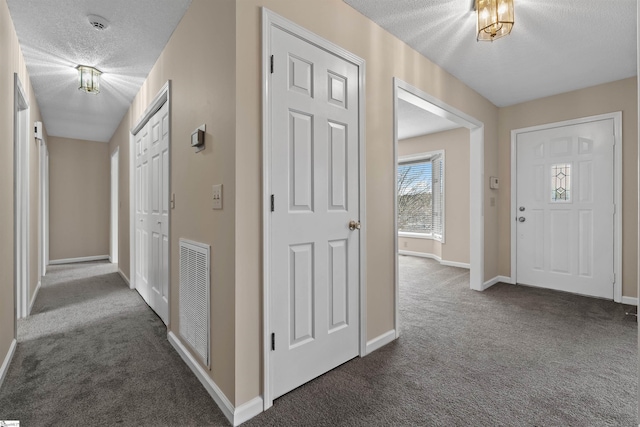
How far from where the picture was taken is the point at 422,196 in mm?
6332

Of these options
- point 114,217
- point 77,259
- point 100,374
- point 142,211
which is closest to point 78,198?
point 114,217

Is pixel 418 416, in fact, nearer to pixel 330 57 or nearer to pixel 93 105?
pixel 330 57

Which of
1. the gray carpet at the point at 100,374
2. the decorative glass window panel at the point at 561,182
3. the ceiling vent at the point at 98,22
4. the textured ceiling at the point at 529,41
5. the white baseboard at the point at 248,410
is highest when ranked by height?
the textured ceiling at the point at 529,41

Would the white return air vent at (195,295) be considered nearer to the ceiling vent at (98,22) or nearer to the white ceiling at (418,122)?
the ceiling vent at (98,22)

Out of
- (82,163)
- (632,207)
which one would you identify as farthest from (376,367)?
(82,163)

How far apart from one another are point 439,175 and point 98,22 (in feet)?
17.9

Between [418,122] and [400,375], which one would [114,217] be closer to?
[418,122]

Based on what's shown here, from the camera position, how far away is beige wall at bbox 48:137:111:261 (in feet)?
19.4

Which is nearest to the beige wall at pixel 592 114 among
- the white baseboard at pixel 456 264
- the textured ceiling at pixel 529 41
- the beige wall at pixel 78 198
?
the textured ceiling at pixel 529 41

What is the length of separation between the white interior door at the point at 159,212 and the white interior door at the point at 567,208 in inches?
172

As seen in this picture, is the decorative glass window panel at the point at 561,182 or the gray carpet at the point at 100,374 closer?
the gray carpet at the point at 100,374

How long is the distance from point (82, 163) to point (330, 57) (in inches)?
254

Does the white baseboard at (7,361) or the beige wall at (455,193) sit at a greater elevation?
the beige wall at (455,193)

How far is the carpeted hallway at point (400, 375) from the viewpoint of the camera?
1.58m
